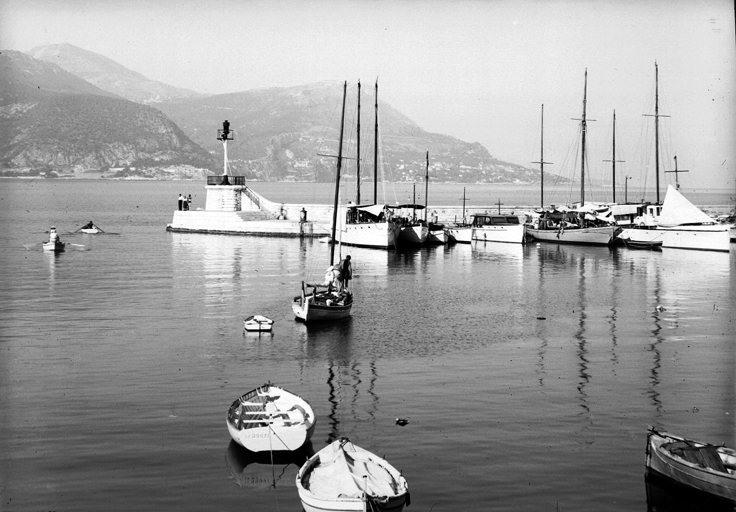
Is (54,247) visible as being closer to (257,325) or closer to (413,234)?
(413,234)

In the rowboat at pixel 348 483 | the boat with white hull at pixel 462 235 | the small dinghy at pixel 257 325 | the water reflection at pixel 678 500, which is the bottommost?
the water reflection at pixel 678 500

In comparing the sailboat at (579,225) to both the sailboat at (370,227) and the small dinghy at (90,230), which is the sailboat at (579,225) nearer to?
the sailboat at (370,227)

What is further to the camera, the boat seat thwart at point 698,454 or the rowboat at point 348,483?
the boat seat thwart at point 698,454

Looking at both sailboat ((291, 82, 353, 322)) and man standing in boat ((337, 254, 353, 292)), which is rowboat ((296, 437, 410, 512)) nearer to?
sailboat ((291, 82, 353, 322))

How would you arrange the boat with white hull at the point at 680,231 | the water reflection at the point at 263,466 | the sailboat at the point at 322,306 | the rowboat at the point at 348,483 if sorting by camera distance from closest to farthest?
the rowboat at the point at 348,483, the water reflection at the point at 263,466, the sailboat at the point at 322,306, the boat with white hull at the point at 680,231

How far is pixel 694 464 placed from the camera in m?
15.7

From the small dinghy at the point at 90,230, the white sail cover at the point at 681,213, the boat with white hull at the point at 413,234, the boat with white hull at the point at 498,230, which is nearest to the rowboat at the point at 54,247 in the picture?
the small dinghy at the point at 90,230

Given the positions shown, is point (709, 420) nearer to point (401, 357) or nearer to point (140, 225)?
point (401, 357)

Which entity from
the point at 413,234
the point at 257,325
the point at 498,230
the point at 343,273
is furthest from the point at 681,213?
the point at 257,325

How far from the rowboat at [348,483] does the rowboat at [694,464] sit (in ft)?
17.5

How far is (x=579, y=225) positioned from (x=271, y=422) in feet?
198

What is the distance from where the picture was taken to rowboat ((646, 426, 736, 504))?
50.2 ft

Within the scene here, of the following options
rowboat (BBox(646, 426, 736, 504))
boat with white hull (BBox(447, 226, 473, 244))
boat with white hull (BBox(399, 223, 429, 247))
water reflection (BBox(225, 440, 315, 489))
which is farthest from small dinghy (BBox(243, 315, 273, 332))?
boat with white hull (BBox(447, 226, 473, 244))

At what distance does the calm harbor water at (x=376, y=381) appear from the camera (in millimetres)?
16391
